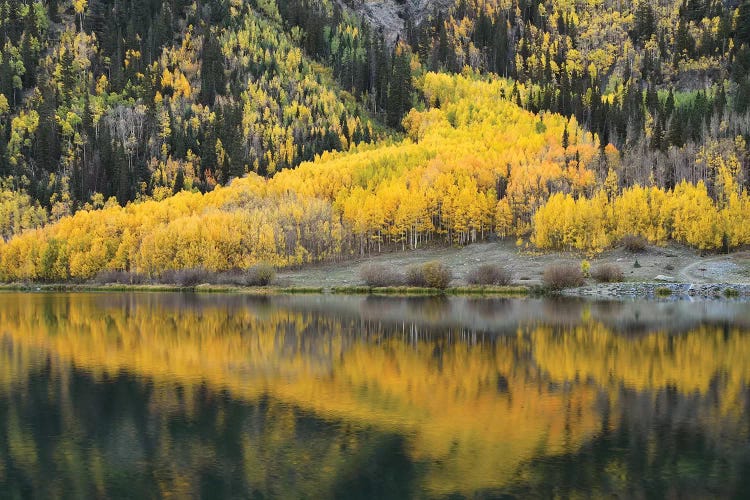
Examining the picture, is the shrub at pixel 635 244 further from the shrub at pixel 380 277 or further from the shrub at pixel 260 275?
the shrub at pixel 260 275

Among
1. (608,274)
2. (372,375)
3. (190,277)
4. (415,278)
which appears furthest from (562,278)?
(372,375)

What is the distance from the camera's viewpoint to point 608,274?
86.1 m

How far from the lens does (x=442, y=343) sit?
138ft

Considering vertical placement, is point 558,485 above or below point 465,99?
below

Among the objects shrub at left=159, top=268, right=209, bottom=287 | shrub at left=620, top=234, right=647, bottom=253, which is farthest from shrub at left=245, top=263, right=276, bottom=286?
shrub at left=620, top=234, right=647, bottom=253

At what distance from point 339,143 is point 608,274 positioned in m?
85.7

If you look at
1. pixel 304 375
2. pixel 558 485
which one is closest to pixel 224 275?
pixel 304 375

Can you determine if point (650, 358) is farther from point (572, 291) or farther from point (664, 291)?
point (664, 291)

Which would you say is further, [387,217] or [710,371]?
[387,217]

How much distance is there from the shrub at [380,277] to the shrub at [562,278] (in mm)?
19261

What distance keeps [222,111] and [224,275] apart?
2779 inches

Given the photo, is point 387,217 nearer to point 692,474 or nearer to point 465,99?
point 465,99

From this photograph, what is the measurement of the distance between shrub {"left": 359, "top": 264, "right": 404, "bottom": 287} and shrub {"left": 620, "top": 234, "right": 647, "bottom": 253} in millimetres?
33924

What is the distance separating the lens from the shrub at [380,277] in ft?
299
